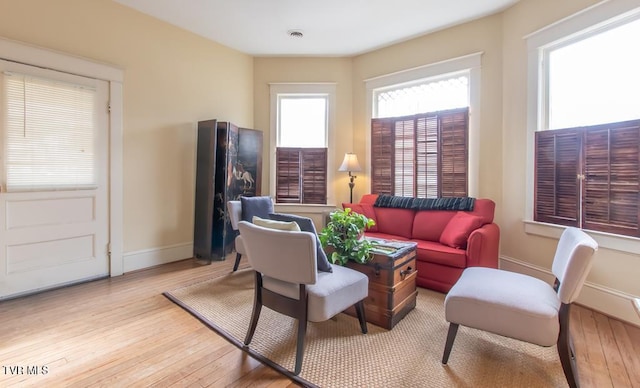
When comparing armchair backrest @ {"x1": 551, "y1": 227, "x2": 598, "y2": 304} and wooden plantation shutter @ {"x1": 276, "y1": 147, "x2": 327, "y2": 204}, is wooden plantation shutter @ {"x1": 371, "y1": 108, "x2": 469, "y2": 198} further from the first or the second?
armchair backrest @ {"x1": 551, "y1": 227, "x2": 598, "y2": 304}

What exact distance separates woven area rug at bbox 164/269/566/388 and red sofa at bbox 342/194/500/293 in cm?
48

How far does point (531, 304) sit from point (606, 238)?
1603 mm

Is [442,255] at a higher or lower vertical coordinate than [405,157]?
lower

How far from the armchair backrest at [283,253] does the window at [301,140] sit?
9.33ft

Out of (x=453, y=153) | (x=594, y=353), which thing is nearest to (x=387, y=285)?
(x=594, y=353)

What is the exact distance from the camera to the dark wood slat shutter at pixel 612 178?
2.44m

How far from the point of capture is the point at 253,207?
3678mm

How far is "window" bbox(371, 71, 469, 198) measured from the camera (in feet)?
12.5

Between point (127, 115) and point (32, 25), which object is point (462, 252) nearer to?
point (127, 115)

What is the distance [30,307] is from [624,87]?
5.42 m

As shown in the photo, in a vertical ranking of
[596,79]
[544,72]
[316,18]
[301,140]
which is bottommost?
[301,140]

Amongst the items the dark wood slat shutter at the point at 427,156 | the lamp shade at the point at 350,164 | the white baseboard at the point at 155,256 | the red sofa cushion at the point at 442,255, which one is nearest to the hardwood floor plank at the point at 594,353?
the red sofa cushion at the point at 442,255

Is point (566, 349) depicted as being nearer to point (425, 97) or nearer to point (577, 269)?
point (577, 269)

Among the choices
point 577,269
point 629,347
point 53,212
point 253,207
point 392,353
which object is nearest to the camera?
point 577,269
